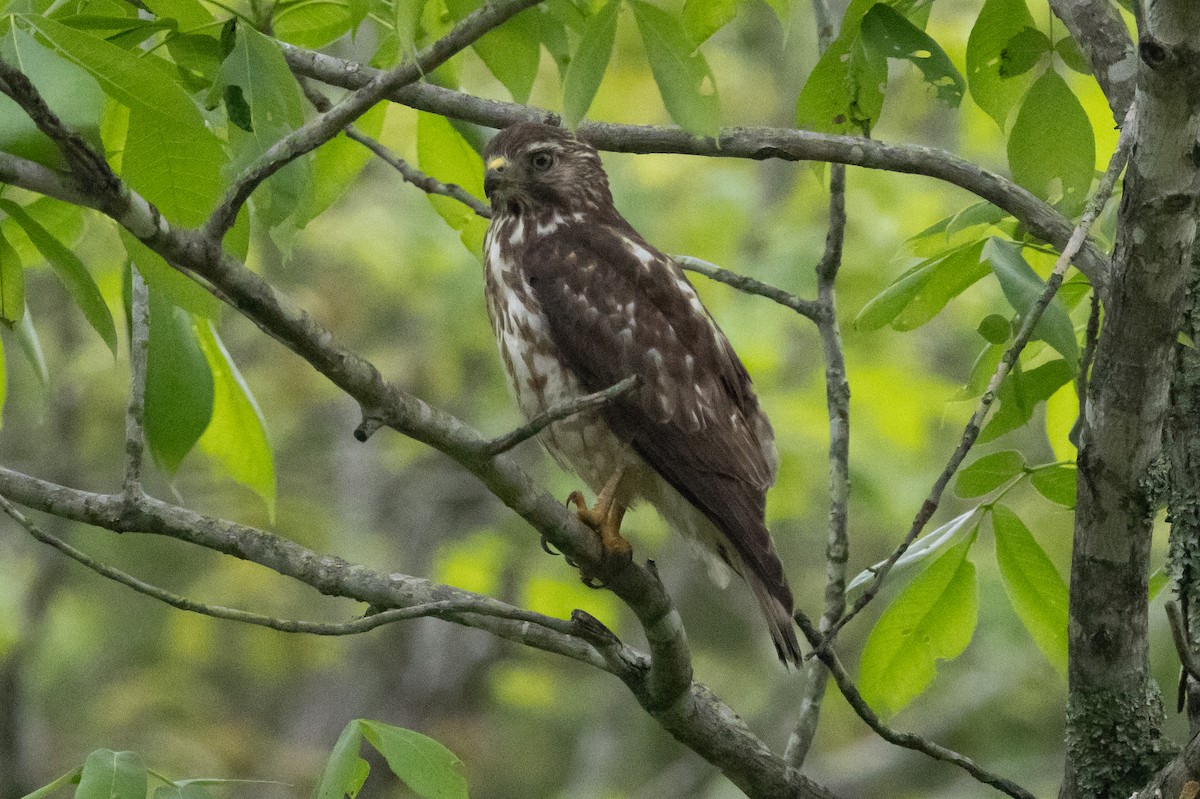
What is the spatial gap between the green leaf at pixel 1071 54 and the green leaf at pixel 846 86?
38 centimetres

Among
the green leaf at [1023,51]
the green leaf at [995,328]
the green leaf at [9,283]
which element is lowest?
the green leaf at [9,283]

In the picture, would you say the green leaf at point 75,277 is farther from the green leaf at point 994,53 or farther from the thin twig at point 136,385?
the green leaf at point 994,53

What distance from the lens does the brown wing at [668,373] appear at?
3.86 meters

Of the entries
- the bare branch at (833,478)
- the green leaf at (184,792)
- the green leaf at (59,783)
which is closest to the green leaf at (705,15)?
the bare branch at (833,478)

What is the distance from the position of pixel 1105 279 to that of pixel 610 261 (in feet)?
5.71

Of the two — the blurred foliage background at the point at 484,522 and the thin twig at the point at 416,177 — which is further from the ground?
the blurred foliage background at the point at 484,522

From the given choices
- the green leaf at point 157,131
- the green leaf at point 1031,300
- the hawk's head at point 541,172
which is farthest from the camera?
the hawk's head at point 541,172

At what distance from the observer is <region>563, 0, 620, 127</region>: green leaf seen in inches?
93.5

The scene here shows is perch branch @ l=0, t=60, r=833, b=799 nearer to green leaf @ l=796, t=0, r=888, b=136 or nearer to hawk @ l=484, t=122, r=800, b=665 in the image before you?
hawk @ l=484, t=122, r=800, b=665

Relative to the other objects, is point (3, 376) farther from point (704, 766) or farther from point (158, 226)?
point (704, 766)

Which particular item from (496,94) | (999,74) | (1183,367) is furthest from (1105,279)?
(496,94)

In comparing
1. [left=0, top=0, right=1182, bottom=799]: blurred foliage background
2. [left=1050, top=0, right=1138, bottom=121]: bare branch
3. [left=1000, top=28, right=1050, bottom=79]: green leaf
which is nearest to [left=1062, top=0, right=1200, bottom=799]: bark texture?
[left=1050, top=0, right=1138, bottom=121]: bare branch

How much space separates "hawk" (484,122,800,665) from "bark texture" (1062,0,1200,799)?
93 cm

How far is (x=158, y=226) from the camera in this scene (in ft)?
6.61
